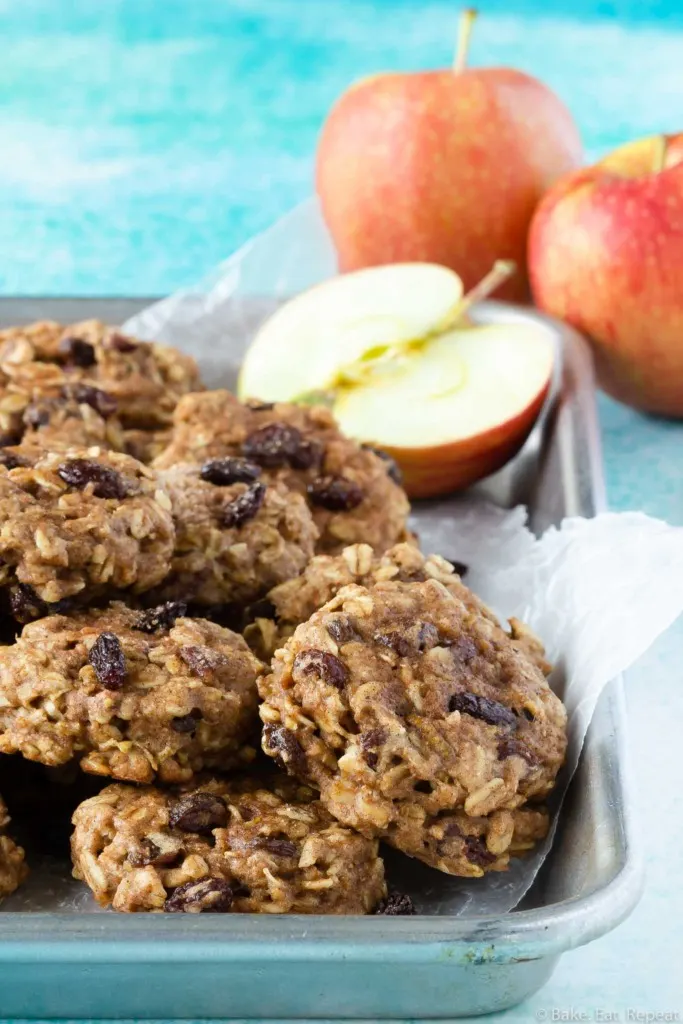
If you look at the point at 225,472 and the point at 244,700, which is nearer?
the point at 244,700

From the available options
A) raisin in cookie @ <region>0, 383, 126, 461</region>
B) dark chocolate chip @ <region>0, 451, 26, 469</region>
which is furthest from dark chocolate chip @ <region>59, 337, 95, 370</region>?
dark chocolate chip @ <region>0, 451, 26, 469</region>

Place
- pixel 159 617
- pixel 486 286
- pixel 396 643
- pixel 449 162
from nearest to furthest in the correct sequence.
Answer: pixel 396 643 → pixel 159 617 → pixel 486 286 → pixel 449 162

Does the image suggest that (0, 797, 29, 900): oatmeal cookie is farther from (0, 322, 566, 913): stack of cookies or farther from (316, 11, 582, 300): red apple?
(316, 11, 582, 300): red apple

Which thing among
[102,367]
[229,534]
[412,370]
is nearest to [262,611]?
[229,534]

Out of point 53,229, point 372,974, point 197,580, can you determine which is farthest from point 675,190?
point 53,229

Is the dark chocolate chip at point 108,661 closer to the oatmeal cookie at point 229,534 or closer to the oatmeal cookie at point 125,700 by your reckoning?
the oatmeal cookie at point 125,700

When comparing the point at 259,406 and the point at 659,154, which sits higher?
the point at 659,154

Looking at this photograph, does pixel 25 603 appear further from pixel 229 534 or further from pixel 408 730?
pixel 408 730
